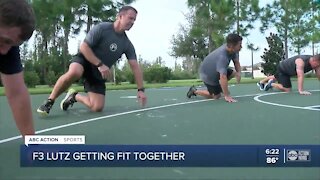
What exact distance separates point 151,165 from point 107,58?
3.05m

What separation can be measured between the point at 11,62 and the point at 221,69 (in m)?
4.46

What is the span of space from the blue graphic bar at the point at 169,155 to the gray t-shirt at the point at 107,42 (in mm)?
2931

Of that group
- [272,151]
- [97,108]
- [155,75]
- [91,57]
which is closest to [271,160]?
[272,151]

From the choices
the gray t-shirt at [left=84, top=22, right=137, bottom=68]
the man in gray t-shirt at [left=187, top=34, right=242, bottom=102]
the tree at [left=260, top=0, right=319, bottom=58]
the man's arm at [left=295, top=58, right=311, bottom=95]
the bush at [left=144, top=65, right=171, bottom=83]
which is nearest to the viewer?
the gray t-shirt at [left=84, top=22, right=137, bottom=68]

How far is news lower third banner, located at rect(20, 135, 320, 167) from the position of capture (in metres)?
1.66

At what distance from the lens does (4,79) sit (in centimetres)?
187

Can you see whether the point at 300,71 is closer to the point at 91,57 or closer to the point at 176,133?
the point at 91,57

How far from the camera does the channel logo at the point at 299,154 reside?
170 centimetres

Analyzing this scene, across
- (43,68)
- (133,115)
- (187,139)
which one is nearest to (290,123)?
(187,139)

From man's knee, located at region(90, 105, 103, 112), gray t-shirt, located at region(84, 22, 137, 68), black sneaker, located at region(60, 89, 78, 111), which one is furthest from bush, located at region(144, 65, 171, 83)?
gray t-shirt, located at region(84, 22, 137, 68)

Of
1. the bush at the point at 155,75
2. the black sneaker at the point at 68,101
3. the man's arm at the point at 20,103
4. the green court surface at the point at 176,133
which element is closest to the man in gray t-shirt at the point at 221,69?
the green court surface at the point at 176,133

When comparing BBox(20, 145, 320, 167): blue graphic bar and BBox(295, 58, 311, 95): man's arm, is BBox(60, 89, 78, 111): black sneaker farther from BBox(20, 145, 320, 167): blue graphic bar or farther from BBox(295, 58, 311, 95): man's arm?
BBox(295, 58, 311, 95): man's arm

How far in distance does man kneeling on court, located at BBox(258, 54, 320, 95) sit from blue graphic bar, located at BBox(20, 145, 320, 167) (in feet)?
18.9

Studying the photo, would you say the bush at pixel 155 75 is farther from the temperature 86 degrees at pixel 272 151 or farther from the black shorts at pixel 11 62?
the temperature 86 degrees at pixel 272 151
